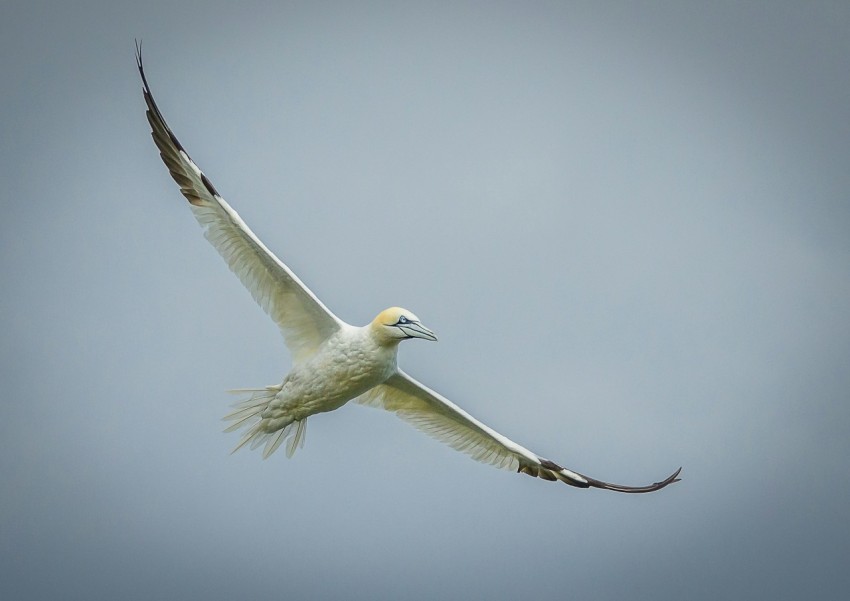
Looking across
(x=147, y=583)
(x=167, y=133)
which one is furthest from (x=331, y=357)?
(x=147, y=583)

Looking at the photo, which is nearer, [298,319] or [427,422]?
[298,319]

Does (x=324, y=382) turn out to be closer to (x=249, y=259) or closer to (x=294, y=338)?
(x=294, y=338)

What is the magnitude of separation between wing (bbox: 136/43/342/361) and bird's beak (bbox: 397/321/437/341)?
996 mm

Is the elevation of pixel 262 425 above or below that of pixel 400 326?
below

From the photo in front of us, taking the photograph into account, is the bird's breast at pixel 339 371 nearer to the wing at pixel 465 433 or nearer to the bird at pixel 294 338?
the bird at pixel 294 338

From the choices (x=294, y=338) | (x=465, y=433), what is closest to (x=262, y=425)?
(x=294, y=338)

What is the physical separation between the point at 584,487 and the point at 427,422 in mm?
2469

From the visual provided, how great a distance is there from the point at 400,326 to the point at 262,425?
2.51 m

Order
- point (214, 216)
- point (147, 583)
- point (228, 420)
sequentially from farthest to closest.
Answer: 1. point (147, 583)
2. point (228, 420)
3. point (214, 216)

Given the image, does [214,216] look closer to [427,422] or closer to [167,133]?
[167,133]

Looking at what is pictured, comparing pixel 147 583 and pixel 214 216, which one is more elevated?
pixel 214 216

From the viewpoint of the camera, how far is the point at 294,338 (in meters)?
15.6

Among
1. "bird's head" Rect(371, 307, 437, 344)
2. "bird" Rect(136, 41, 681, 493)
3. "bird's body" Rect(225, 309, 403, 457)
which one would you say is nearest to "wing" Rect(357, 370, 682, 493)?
"bird" Rect(136, 41, 681, 493)

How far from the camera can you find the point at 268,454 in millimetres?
16125
